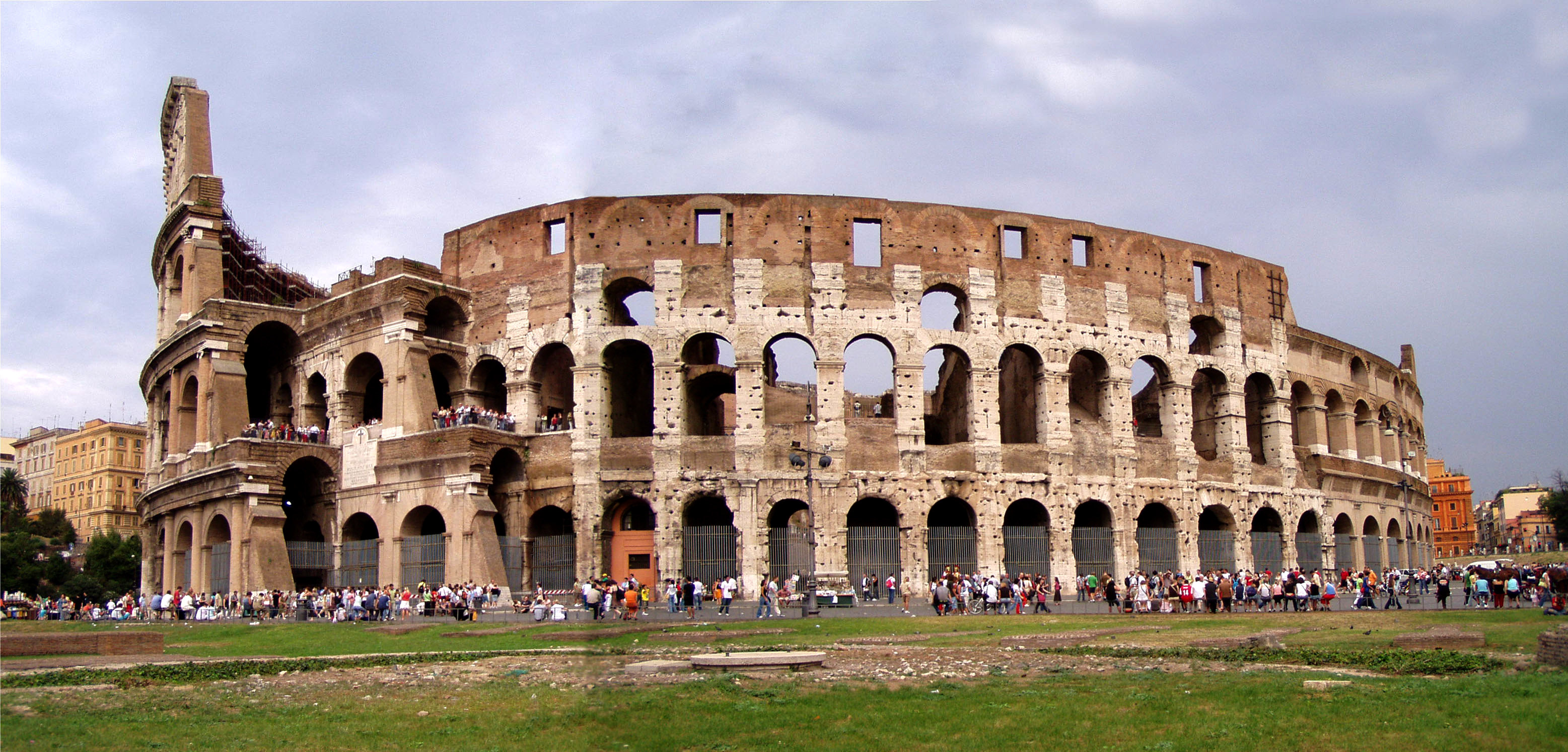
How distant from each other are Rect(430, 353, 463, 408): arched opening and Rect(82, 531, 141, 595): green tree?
34.9 meters

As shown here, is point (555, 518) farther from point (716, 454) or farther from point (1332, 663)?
point (1332, 663)

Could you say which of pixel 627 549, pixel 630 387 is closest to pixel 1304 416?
pixel 630 387

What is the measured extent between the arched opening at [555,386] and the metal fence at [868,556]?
8.34 meters

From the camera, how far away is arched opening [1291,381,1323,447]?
148 ft

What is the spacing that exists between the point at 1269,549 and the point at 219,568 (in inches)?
1252

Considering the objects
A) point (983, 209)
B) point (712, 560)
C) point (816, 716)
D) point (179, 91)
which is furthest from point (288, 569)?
point (816, 716)

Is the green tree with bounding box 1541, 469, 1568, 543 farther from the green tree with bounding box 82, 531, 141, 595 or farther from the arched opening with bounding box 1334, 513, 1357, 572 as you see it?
the green tree with bounding box 82, 531, 141, 595

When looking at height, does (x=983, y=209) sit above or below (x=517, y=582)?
above

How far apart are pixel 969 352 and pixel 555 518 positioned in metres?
12.9

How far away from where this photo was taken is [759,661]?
15688 millimetres

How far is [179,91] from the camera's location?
148 feet

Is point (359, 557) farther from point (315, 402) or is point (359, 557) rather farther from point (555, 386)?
point (555, 386)

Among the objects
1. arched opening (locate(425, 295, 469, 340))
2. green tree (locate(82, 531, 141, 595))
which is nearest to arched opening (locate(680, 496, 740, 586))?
arched opening (locate(425, 295, 469, 340))

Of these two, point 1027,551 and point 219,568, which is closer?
point 1027,551
